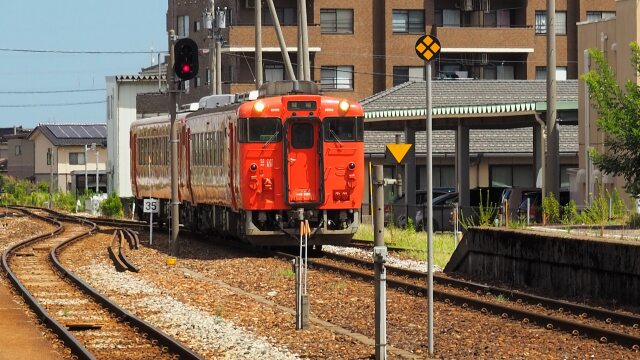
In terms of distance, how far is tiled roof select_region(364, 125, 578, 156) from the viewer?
61531 millimetres

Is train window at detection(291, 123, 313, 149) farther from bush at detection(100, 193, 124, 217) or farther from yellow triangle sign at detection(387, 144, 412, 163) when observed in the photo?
bush at detection(100, 193, 124, 217)

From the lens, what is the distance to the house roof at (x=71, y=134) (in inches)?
4084

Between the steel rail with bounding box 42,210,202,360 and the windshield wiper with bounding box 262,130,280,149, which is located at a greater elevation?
the windshield wiper with bounding box 262,130,280,149

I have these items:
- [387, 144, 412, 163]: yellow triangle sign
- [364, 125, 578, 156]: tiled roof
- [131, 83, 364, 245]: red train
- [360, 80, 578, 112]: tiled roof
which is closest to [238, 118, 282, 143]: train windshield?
[131, 83, 364, 245]: red train

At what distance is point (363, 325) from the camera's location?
1667 centimetres

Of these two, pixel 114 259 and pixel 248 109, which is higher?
pixel 248 109

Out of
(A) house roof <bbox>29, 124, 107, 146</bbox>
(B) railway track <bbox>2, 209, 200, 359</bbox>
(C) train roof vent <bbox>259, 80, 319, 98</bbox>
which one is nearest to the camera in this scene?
(B) railway track <bbox>2, 209, 200, 359</bbox>

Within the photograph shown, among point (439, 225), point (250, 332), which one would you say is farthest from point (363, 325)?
point (439, 225)

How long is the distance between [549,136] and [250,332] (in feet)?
48.5

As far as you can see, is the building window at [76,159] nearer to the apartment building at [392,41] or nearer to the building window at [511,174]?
the apartment building at [392,41]

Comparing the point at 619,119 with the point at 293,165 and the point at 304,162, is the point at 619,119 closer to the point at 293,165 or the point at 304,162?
the point at 304,162

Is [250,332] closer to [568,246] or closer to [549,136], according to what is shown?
[568,246]

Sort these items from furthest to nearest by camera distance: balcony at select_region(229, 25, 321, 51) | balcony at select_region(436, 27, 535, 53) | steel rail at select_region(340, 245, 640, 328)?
balcony at select_region(436, 27, 535, 53)
balcony at select_region(229, 25, 321, 51)
steel rail at select_region(340, 245, 640, 328)

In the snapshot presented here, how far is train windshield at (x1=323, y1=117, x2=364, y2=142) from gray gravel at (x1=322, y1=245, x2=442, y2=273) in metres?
2.45
